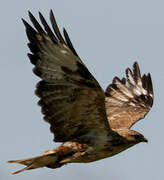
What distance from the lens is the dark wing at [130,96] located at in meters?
11.7

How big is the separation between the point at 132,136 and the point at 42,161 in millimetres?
1611

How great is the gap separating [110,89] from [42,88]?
14.5 ft

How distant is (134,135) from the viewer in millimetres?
9289

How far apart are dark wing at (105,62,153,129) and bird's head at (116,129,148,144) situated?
1.74 metres

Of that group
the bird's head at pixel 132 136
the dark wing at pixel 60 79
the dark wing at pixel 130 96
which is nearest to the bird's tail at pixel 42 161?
the dark wing at pixel 60 79

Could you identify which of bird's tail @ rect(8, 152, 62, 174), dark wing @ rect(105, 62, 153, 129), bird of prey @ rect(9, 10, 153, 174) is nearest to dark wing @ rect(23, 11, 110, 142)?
bird of prey @ rect(9, 10, 153, 174)

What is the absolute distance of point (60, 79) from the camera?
860cm

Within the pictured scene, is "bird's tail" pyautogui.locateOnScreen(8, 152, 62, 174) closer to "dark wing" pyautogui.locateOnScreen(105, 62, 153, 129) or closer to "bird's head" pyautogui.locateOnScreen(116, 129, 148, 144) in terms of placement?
"bird's head" pyautogui.locateOnScreen(116, 129, 148, 144)

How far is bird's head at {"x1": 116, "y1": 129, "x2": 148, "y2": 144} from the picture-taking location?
919 centimetres

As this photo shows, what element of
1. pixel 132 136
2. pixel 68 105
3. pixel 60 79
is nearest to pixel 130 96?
pixel 132 136

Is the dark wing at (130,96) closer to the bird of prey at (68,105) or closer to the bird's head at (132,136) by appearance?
the bird's head at (132,136)

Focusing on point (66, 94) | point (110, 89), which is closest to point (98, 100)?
point (66, 94)

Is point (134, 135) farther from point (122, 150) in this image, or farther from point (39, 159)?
point (39, 159)

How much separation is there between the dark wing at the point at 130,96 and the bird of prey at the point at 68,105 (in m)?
2.14
